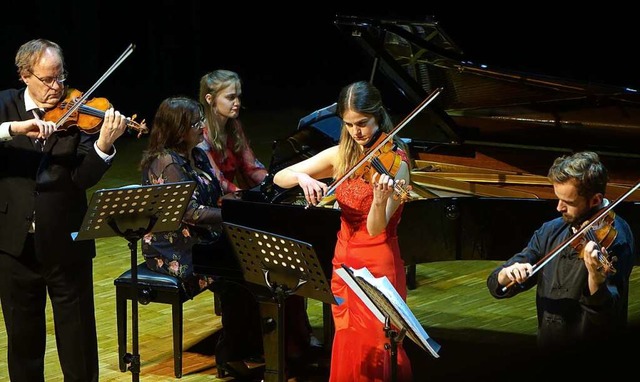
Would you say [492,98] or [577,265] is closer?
[577,265]

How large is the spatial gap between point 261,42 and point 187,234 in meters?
9.77

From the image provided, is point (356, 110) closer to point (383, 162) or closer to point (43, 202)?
point (383, 162)

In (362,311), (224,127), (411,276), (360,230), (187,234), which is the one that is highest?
(224,127)

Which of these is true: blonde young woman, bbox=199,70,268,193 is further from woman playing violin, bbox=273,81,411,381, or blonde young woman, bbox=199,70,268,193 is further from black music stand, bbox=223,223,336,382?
black music stand, bbox=223,223,336,382

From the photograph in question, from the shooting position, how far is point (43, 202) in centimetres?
373

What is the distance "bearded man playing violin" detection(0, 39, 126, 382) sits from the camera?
11.9 feet

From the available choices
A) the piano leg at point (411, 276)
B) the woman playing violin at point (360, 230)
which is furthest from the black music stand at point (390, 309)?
the piano leg at point (411, 276)

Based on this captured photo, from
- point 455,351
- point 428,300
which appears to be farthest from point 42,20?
point 455,351

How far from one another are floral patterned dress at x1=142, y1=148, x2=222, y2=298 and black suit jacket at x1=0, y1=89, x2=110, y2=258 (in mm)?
842

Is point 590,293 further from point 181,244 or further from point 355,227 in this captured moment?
point 181,244

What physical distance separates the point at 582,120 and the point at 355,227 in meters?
2.30

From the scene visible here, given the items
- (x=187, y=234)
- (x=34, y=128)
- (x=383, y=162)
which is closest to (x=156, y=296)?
(x=187, y=234)

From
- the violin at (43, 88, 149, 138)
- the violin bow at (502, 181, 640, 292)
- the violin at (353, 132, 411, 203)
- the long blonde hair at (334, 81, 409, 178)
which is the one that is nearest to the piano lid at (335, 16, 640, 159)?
the long blonde hair at (334, 81, 409, 178)

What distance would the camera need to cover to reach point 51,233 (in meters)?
3.75
